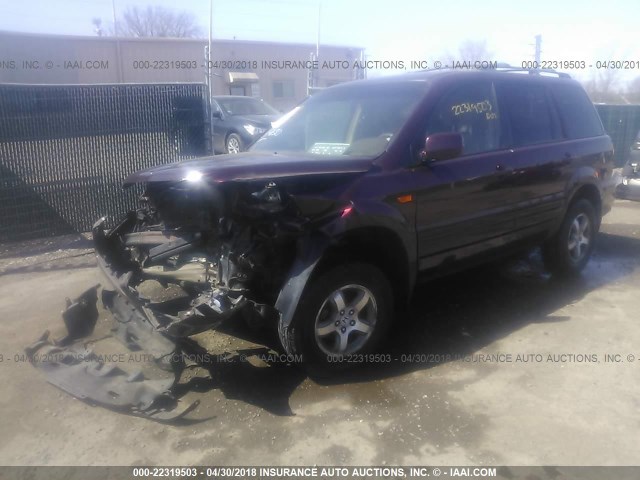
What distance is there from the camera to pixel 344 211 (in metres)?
3.46

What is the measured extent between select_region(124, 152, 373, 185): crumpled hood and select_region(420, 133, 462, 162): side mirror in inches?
15.5

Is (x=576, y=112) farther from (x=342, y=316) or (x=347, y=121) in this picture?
(x=342, y=316)

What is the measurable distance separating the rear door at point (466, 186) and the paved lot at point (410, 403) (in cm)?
48

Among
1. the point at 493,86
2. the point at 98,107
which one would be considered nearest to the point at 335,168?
the point at 493,86

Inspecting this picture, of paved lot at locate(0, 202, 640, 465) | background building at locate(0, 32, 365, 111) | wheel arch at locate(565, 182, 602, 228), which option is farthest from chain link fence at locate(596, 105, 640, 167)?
background building at locate(0, 32, 365, 111)

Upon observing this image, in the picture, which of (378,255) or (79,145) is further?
(79,145)

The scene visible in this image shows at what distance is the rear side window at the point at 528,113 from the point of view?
15.5ft

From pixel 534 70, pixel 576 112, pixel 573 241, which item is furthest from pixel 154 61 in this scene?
pixel 573 241

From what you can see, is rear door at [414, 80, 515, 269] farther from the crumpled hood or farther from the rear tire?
the rear tire

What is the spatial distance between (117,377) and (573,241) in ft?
14.8

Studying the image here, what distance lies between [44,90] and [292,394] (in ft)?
16.9

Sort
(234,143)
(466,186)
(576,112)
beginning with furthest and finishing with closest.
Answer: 1. (234,143)
2. (576,112)
3. (466,186)

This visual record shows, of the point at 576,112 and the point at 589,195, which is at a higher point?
the point at 576,112

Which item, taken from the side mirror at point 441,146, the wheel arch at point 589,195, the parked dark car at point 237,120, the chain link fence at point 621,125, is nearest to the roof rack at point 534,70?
the wheel arch at point 589,195
